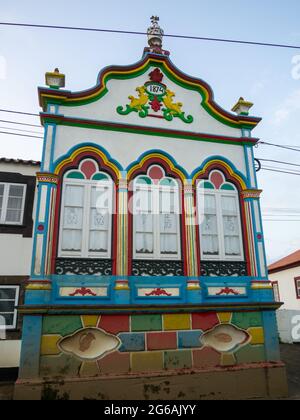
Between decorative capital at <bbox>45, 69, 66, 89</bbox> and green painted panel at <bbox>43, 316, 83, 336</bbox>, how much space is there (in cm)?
514

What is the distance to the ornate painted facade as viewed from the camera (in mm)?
6180

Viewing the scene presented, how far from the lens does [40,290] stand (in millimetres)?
6129

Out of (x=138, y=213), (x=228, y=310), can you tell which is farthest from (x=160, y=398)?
(x=138, y=213)

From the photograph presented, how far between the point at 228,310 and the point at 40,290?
3967 millimetres

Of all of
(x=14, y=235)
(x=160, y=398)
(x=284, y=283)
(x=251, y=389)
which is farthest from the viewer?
(x=284, y=283)

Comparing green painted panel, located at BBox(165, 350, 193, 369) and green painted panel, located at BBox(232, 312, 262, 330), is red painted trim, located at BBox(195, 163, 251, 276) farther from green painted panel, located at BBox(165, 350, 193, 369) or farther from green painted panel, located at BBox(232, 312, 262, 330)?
green painted panel, located at BBox(165, 350, 193, 369)

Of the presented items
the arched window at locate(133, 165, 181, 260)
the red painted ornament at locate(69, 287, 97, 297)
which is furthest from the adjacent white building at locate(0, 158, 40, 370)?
the arched window at locate(133, 165, 181, 260)

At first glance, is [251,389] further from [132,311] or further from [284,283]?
[284,283]

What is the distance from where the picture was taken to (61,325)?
6121 millimetres

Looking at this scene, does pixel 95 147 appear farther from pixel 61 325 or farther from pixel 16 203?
pixel 61 325

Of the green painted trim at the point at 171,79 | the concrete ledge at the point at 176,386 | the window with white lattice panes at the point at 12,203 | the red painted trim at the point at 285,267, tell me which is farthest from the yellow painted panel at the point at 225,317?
the red painted trim at the point at 285,267

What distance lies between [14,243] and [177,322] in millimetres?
5277

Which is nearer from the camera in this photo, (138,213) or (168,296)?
(168,296)
